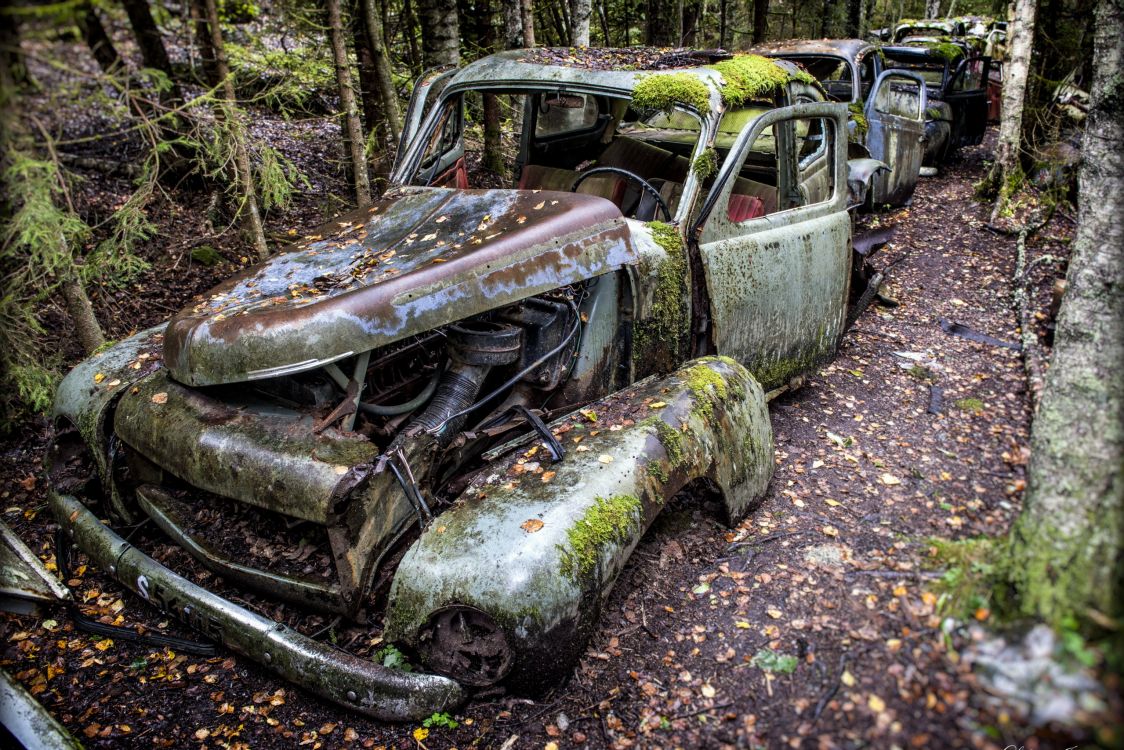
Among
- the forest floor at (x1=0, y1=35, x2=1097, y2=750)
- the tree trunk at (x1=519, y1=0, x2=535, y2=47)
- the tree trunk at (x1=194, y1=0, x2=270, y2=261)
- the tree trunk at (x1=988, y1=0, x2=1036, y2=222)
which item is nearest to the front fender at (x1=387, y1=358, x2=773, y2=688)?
the forest floor at (x1=0, y1=35, x2=1097, y2=750)

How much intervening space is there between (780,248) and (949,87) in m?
7.59

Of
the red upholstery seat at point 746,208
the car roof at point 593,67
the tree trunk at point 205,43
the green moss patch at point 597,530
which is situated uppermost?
the tree trunk at point 205,43

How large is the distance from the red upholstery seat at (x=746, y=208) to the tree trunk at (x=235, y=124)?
2896mm

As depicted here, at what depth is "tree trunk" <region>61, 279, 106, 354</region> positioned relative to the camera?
4.64 metres

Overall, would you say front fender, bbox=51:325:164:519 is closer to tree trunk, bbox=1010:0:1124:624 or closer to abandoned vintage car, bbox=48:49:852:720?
abandoned vintage car, bbox=48:49:852:720

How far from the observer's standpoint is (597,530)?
251cm

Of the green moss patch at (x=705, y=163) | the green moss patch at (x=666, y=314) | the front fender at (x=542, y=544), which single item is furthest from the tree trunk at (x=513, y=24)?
the front fender at (x=542, y=544)

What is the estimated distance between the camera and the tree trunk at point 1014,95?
7281 mm

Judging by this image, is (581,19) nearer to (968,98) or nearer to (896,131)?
(896,131)

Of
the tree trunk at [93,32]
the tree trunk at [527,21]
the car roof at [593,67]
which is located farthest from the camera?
the tree trunk at [527,21]

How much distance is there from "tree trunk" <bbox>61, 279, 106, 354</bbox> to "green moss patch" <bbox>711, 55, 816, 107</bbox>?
4403mm

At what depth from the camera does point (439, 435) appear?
284 centimetres

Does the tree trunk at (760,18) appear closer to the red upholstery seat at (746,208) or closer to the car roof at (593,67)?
the car roof at (593,67)

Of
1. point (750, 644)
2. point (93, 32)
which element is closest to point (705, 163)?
point (750, 644)
